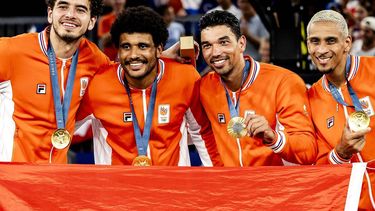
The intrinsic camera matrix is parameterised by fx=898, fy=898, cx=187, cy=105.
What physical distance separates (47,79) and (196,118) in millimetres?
1086

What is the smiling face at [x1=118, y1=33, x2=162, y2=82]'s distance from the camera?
6.16 m

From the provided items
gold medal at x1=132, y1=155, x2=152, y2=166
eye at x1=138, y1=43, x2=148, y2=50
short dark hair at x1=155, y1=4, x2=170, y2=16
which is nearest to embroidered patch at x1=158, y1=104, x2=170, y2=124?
gold medal at x1=132, y1=155, x2=152, y2=166

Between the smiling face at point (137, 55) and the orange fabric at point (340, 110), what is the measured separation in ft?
3.89

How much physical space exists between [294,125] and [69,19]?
1690 mm

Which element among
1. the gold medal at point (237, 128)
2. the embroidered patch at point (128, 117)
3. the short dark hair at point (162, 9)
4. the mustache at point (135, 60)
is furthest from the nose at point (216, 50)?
the short dark hair at point (162, 9)

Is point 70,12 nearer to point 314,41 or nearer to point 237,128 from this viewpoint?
point 237,128

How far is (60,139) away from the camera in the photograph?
19.6ft

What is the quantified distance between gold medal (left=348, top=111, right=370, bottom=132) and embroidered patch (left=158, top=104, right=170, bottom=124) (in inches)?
55.3

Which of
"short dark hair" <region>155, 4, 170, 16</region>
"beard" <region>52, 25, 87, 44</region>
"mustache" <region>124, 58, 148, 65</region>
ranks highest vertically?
"short dark hair" <region>155, 4, 170, 16</region>

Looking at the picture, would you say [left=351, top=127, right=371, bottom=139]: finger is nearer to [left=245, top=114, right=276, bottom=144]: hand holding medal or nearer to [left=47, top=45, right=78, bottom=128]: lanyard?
[left=245, top=114, right=276, bottom=144]: hand holding medal

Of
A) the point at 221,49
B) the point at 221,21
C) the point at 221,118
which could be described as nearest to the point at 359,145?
the point at 221,118

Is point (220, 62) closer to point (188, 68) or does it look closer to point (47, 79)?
point (188, 68)

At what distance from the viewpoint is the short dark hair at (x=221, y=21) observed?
242 inches

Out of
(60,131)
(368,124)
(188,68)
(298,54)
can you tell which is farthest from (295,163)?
(298,54)
